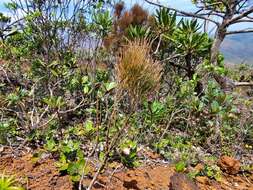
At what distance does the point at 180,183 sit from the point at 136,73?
1.46 metres

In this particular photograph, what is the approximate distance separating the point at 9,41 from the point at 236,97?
3.63m

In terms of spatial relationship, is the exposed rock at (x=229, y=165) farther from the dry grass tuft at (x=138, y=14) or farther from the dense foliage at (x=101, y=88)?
the dry grass tuft at (x=138, y=14)

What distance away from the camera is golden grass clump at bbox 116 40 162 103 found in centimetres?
285

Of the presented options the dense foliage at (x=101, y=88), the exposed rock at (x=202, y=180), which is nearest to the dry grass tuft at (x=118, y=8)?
the dense foliage at (x=101, y=88)

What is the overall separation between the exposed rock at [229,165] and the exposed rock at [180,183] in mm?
1435

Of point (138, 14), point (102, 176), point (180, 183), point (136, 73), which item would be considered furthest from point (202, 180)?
point (138, 14)

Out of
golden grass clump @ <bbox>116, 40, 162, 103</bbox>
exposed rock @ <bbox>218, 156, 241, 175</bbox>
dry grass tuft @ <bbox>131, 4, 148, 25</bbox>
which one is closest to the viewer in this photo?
golden grass clump @ <bbox>116, 40, 162, 103</bbox>

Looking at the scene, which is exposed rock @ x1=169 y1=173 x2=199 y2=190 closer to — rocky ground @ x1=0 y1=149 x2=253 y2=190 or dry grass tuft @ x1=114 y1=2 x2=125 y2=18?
rocky ground @ x1=0 y1=149 x2=253 y2=190

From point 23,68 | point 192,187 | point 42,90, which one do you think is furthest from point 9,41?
point 192,187

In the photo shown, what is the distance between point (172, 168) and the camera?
188 inches

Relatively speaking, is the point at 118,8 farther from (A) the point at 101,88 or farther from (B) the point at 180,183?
(B) the point at 180,183

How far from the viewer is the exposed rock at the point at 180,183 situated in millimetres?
3893

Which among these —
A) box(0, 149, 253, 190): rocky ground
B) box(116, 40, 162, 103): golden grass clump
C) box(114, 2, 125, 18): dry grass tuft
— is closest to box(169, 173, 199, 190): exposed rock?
box(0, 149, 253, 190): rocky ground

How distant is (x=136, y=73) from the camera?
288 centimetres
